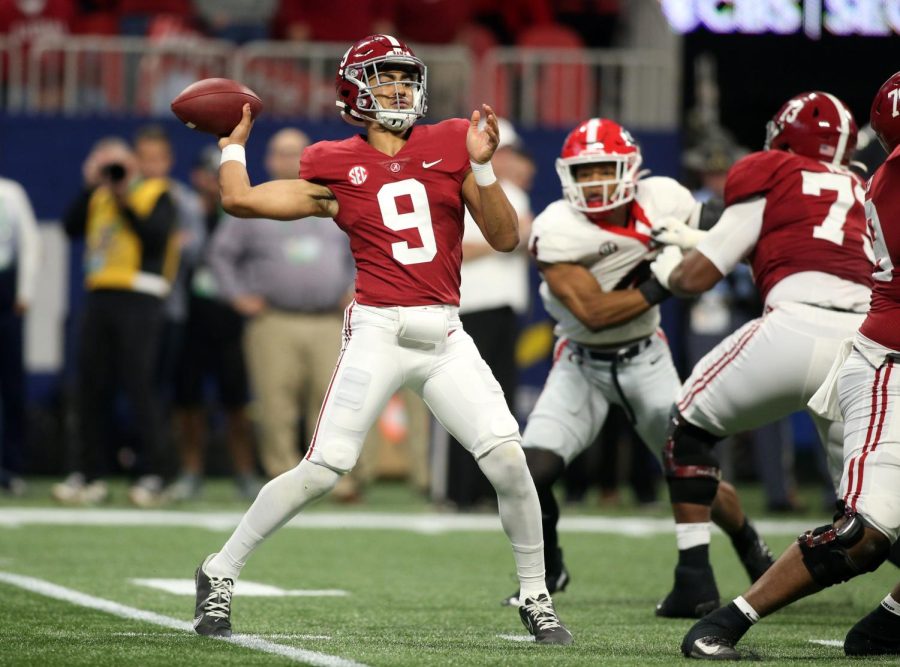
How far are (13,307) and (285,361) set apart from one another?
69.0 inches

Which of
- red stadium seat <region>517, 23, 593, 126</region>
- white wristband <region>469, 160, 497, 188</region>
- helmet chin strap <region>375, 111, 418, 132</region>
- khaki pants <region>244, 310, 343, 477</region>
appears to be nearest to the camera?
white wristband <region>469, 160, 497, 188</region>

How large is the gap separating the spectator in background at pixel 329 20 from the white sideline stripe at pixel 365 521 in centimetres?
496

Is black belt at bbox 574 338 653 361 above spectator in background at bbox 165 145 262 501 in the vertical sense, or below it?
above

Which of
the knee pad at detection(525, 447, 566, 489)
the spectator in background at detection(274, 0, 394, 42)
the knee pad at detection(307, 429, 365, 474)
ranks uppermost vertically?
the spectator in background at detection(274, 0, 394, 42)

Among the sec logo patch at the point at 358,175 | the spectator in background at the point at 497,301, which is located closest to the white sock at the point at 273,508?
the sec logo patch at the point at 358,175

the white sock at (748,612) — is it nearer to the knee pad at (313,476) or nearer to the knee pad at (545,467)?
the knee pad at (313,476)

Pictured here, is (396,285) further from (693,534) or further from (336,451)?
(693,534)

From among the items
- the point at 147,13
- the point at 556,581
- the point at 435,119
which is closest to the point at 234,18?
the point at 147,13

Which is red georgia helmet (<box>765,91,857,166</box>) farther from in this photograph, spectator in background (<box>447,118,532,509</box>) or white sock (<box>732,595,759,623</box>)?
spectator in background (<box>447,118,532,509</box>)

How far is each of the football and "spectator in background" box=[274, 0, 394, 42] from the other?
8082 millimetres

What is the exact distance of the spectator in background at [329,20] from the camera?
44.2 feet

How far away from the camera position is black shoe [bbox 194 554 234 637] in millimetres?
5047

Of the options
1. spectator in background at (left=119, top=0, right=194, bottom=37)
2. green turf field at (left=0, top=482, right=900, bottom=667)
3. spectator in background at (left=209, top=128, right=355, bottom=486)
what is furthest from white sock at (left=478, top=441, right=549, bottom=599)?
spectator in background at (left=119, top=0, right=194, bottom=37)

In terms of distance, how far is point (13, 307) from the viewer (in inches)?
414
